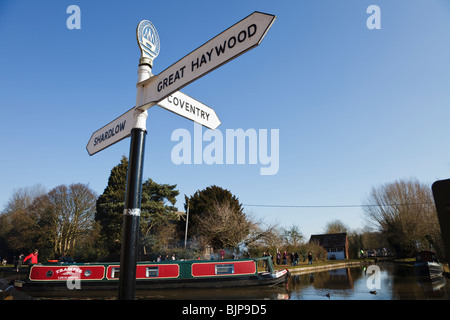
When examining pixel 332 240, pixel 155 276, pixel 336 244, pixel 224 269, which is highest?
pixel 224 269

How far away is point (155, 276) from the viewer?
46.6ft

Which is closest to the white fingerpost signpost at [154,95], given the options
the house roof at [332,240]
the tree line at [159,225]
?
the tree line at [159,225]

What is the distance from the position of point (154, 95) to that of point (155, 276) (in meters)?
13.6

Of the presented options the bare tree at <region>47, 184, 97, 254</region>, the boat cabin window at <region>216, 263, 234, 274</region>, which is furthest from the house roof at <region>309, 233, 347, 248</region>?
the boat cabin window at <region>216, 263, 234, 274</region>

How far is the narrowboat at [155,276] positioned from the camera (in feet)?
45.2

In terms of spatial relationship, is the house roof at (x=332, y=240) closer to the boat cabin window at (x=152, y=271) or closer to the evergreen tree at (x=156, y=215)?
the evergreen tree at (x=156, y=215)

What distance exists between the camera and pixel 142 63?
287cm

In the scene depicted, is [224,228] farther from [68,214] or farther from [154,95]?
[154,95]

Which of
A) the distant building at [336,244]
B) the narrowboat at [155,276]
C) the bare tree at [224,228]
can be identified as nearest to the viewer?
the narrowboat at [155,276]

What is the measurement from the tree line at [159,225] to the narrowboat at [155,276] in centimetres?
1190

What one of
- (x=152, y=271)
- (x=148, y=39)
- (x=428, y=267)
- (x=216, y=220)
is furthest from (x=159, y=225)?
(x=148, y=39)

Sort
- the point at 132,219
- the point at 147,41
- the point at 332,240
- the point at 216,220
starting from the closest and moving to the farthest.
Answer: the point at 132,219 < the point at 147,41 < the point at 216,220 < the point at 332,240

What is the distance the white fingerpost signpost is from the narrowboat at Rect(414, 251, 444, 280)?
65.3 ft
